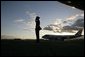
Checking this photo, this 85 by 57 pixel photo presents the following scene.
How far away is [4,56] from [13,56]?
1.70 feet

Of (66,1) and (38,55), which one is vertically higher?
(66,1)

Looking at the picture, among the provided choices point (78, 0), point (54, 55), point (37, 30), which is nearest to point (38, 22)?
point (37, 30)

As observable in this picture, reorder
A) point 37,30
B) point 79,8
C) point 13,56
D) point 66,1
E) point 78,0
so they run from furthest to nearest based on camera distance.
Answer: point 79,8
point 66,1
point 78,0
point 37,30
point 13,56

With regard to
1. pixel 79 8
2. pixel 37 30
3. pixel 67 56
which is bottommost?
pixel 67 56

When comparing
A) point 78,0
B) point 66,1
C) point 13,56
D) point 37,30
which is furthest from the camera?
point 66,1

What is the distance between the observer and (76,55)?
1186 cm

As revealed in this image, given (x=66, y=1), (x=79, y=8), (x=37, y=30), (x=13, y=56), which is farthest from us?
(x=79, y=8)

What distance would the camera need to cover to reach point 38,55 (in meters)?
11.9

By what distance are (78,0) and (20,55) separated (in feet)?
59.6

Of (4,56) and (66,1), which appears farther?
(66,1)

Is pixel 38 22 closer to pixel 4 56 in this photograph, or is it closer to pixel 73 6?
pixel 4 56

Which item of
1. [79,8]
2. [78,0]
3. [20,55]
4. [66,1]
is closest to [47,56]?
[20,55]

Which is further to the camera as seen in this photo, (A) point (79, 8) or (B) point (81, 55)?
(A) point (79, 8)

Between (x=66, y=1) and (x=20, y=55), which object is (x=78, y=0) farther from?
(x=20, y=55)
